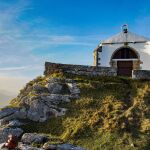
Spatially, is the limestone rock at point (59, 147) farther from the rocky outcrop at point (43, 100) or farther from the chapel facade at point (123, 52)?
the chapel facade at point (123, 52)

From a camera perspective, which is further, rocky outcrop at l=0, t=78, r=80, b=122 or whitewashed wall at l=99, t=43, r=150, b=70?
whitewashed wall at l=99, t=43, r=150, b=70

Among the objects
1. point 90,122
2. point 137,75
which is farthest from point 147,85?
point 90,122

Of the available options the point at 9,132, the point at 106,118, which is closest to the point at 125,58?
the point at 106,118

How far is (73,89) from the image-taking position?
4156 centimetres

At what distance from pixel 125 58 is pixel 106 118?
16.9m

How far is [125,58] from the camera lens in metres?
52.6

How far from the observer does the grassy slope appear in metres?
34.3

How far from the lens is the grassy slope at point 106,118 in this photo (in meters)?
34.3

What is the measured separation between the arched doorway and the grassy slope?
338 inches

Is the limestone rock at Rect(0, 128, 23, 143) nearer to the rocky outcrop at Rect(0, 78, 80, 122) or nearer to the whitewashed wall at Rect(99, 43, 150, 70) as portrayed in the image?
the rocky outcrop at Rect(0, 78, 80, 122)

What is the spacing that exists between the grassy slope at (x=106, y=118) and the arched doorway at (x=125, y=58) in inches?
338

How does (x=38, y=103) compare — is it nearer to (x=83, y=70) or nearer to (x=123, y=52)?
(x=83, y=70)

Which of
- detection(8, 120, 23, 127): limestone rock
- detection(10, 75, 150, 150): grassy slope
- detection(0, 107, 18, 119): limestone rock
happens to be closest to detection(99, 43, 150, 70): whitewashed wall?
detection(10, 75, 150, 150): grassy slope

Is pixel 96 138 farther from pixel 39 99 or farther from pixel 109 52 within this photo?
pixel 109 52
